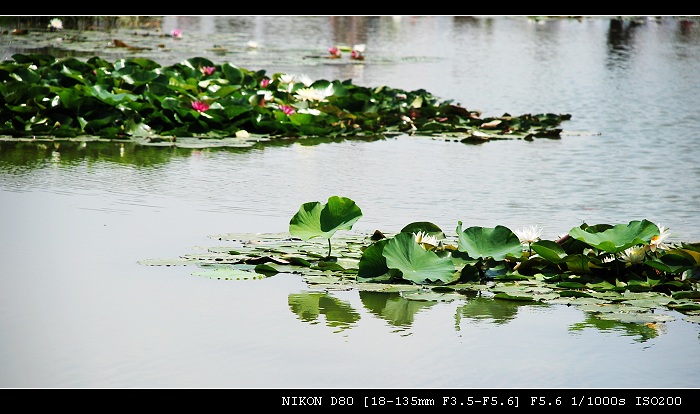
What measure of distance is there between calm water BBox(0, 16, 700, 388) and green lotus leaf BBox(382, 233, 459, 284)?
136mm

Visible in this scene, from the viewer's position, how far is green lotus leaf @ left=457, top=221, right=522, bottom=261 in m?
3.09

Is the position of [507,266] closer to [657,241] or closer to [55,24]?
[657,241]

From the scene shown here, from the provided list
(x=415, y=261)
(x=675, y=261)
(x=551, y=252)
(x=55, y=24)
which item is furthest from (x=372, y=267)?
(x=55, y=24)

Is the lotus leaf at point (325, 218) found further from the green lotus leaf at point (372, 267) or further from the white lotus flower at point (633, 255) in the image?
the white lotus flower at point (633, 255)

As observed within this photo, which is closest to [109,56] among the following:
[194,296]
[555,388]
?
[194,296]

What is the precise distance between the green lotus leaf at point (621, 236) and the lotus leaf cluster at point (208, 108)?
3025 mm

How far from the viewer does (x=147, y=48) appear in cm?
1099

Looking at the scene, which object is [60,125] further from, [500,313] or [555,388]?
[555,388]

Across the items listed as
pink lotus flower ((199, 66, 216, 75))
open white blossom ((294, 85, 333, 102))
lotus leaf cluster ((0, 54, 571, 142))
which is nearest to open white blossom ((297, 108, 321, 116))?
lotus leaf cluster ((0, 54, 571, 142))

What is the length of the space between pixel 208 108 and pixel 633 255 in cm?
358

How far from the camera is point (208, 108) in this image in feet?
20.2

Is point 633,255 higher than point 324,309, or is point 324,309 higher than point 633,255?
point 633,255

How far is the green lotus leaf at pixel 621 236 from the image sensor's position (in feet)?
9.80
